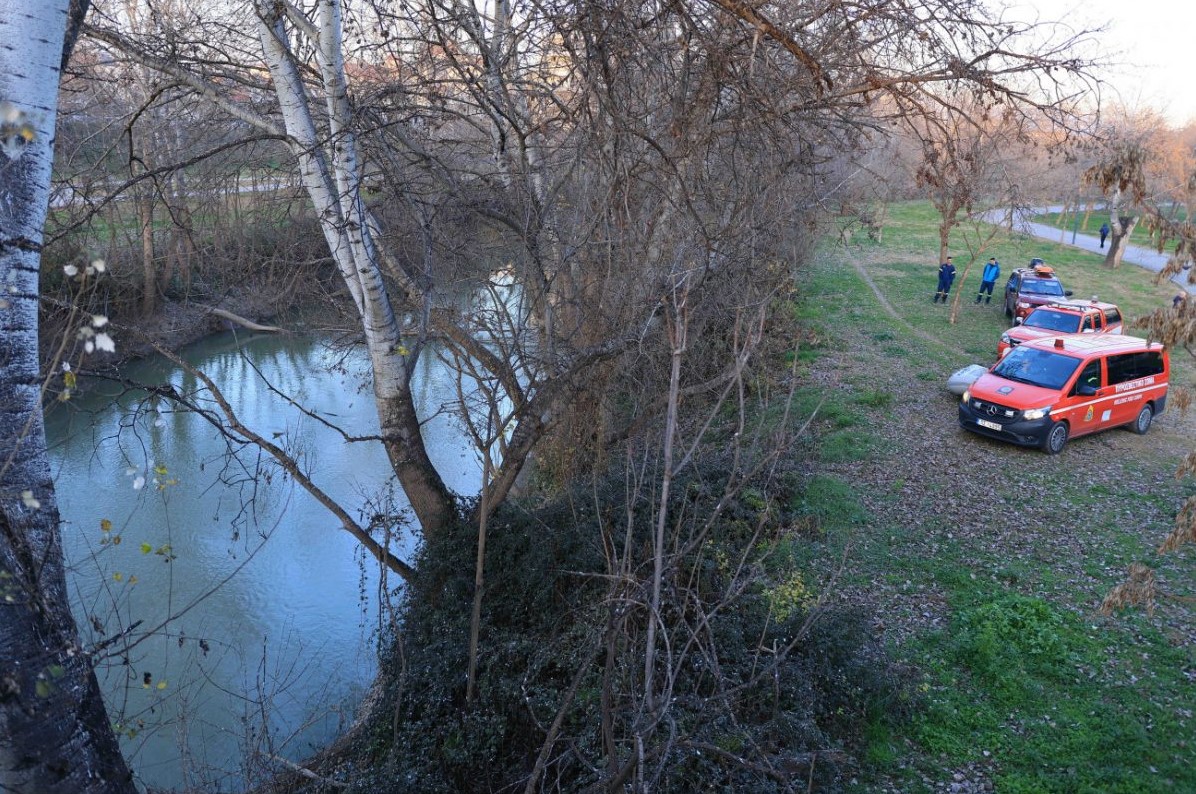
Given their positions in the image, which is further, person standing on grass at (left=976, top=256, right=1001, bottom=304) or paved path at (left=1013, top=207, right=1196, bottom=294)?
paved path at (left=1013, top=207, right=1196, bottom=294)

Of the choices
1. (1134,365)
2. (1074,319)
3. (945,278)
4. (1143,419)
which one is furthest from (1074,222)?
(1134,365)

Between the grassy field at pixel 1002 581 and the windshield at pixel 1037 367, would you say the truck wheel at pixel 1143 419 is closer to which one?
the grassy field at pixel 1002 581

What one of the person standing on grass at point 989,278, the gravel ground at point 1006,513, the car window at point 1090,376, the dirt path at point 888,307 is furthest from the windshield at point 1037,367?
the person standing on grass at point 989,278

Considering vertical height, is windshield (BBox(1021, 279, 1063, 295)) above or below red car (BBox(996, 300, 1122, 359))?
above

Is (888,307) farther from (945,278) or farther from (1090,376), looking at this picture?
(1090,376)

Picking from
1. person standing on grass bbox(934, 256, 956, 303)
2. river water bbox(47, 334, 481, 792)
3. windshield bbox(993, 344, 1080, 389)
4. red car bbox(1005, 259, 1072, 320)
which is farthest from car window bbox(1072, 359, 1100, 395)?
person standing on grass bbox(934, 256, 956, 303)

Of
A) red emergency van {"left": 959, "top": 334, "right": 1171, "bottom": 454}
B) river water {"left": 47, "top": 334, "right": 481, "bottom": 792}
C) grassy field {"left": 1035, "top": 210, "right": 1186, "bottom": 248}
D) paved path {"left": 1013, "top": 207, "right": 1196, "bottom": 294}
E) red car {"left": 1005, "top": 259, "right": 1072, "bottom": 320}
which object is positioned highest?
grassy field {"left": 1035, "top": 210, "right": 1186, "bottom": 248}

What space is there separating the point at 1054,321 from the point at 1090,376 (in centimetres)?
525

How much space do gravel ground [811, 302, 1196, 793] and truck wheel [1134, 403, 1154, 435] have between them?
143 mm

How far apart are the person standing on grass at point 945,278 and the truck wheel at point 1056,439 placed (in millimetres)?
11113

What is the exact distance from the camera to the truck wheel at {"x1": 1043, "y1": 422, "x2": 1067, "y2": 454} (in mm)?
11523

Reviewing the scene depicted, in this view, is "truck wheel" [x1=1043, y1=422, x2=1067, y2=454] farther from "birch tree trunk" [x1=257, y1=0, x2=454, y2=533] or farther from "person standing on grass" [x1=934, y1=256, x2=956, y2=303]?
"person standing on grass" [x1=934, y1=256, x2=956, y2=303]

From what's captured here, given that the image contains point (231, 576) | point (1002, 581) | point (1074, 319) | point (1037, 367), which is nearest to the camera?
point (231, 576)

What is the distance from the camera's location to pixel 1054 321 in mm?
16484
